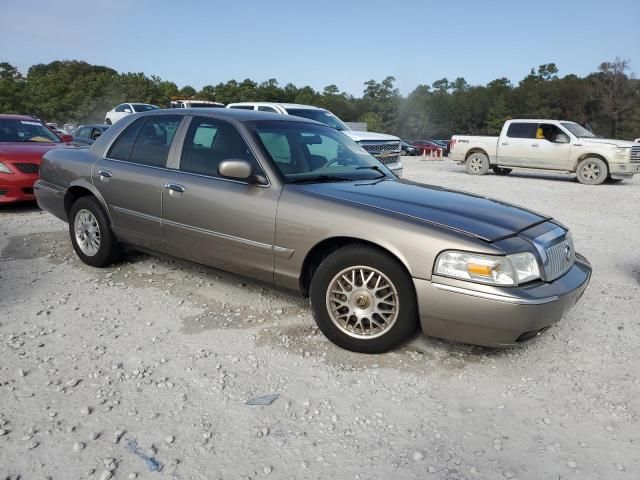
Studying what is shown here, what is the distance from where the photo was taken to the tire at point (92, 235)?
4.90m

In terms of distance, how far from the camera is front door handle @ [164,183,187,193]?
13.7ft

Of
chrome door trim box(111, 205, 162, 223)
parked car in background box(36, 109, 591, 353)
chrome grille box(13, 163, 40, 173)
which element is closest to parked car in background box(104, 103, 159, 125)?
chrome grille box(13, 163, 40, 173)

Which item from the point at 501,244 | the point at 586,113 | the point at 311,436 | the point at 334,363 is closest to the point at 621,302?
the point at 501,244

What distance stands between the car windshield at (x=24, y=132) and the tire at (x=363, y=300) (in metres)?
7.45

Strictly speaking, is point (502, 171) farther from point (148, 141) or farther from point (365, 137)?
point (148, 141)

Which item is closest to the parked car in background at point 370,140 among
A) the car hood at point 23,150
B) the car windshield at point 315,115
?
the car windshield at point 315,115

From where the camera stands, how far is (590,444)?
2.55 meters

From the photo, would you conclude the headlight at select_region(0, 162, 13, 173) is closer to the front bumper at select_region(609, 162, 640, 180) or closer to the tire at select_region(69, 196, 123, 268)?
the tire at select_region(69, 196, 123, 268)

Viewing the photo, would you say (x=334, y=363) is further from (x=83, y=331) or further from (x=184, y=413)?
(x=83, y=331)

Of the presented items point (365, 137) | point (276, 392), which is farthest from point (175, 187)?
point (365, 137)

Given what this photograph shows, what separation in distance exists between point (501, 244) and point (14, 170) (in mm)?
7374

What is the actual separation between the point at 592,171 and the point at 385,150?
6833mm

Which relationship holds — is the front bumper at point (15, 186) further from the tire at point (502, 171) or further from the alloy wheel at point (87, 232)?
the tire at point (502, 171)

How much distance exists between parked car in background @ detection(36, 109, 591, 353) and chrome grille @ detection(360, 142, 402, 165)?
21.4ft
